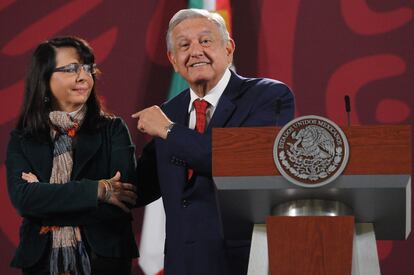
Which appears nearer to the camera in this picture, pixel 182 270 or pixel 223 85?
pixel 182 270

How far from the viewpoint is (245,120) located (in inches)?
104

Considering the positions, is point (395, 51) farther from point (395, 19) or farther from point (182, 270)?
point (182, 270)

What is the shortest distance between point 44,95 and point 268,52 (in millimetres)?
1165

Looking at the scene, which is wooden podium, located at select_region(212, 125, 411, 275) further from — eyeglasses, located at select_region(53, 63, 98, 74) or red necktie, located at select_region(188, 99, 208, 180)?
eyeglasses, located at select_region(53, 63, 98, 74)

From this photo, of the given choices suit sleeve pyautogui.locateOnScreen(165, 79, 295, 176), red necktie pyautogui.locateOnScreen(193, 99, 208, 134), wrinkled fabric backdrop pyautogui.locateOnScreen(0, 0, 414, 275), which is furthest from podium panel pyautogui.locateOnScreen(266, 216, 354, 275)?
wrinkled fabric backdrop pyautogui.locateOnScreen(0, 0, 414, 275)

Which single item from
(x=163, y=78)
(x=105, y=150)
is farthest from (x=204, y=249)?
(x=163, y=78)

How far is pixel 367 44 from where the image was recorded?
3.62 m

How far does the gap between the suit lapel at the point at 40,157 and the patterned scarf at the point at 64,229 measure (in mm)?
22

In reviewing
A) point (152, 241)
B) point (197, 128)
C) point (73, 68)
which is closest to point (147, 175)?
point (197, 128)

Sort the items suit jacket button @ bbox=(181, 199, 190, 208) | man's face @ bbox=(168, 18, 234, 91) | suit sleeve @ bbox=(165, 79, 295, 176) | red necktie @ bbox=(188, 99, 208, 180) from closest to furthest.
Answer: suit sleeve @ bbox=(165, 79, 295, 176) → suit jacket button @ bbox=(181, 199, 190, 208) → red necktie @ bbox=(188, 99, 208, 180) → man's face @ bbox=(168, 18, 234, 91)

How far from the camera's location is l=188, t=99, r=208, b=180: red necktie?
2.67 m

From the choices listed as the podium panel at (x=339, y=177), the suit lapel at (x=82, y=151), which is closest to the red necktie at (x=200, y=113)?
the suit lapel at (x=82, y=151)

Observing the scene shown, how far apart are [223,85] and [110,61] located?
1210 millimetres

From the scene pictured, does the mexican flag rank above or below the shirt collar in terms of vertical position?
below
